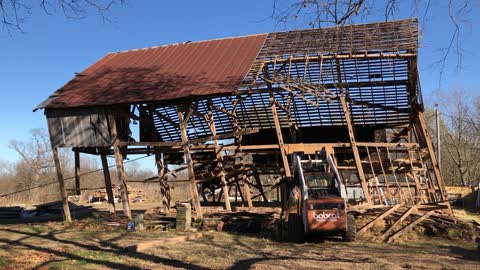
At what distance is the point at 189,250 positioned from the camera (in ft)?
42.3

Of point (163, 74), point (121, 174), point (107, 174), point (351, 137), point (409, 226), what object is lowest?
point (409, 226)

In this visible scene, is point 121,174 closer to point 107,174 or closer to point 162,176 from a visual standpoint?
point 107,174

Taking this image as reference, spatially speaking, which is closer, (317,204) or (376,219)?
(317,204)

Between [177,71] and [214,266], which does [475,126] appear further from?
[214,266]

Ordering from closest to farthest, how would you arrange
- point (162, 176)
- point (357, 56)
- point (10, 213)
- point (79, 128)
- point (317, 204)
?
point (317, 204) → point (357, 56) → point (79, 128) → point (162, 176) → point (10, 213)

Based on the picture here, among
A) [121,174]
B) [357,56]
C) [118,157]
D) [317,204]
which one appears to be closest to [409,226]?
[317,204]

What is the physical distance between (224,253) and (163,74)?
40.9 feet

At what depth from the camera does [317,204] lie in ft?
44.6

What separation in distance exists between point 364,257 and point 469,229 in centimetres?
676

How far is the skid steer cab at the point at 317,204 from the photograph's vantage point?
13.5 metres

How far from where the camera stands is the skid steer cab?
1352cm

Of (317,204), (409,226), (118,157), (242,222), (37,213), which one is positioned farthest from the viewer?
(37,213)

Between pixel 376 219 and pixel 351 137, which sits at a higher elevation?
pixel 351 137

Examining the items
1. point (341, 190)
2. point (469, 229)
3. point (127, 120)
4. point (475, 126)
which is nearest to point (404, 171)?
point (469, 229)
